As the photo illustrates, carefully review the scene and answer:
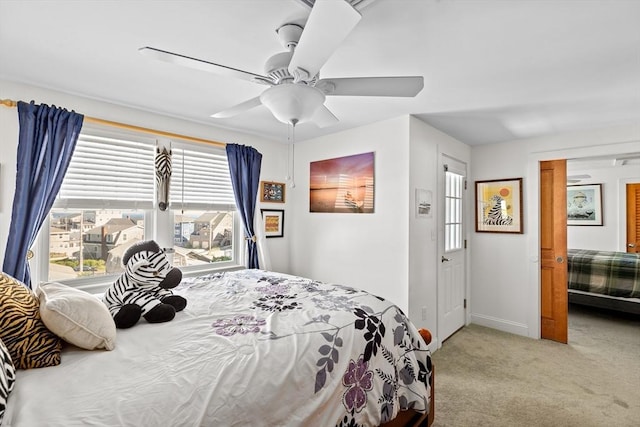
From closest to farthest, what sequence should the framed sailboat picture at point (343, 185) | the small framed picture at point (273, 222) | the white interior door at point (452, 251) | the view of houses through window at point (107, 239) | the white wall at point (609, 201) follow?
the view of houses through window at point (107, 239) < the framed sailboat picture at point (343, 185) < the white interior door at point (452, 251) < the small framed picture at point (273, 222) < the white wall at point (609, 201)

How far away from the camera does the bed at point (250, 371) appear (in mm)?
930

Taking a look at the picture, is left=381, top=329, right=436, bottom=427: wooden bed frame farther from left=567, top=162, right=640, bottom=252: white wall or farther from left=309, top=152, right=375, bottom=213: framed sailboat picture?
left=567, top=162, right=640, bottom=252: white wall

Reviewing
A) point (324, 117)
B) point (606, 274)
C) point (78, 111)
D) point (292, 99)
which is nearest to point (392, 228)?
point (324, 117)

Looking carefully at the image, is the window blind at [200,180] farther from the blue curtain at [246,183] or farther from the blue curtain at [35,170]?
the blue curtain at [35,170]

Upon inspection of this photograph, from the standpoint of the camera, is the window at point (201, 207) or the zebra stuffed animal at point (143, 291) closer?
the zebra stuffed animal at point (143, 291)

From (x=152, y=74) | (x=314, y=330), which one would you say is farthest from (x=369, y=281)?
(x=152, y=74)

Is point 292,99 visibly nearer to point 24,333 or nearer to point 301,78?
point 301,78

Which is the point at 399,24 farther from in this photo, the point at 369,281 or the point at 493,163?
the point at 493,163

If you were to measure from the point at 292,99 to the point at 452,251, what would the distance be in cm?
294

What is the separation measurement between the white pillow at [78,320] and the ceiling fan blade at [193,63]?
43.5 inches

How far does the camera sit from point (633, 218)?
537 cm

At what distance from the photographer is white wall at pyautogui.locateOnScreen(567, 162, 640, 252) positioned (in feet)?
17.8

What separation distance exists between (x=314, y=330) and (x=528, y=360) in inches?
105

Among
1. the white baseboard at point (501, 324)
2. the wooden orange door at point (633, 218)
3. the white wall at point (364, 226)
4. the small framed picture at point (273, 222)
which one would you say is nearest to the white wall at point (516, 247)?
the white baseboard at point (501, 324)
